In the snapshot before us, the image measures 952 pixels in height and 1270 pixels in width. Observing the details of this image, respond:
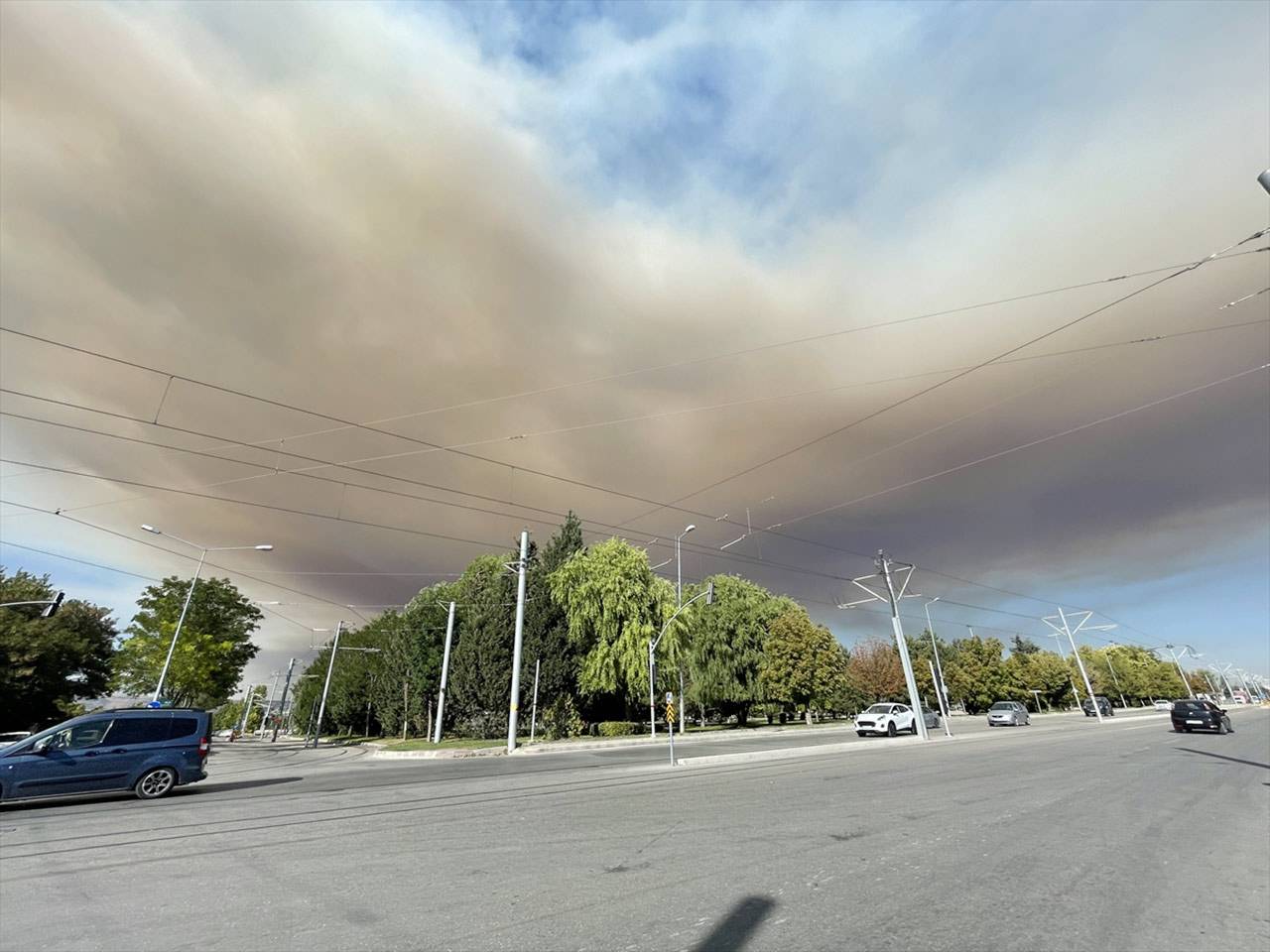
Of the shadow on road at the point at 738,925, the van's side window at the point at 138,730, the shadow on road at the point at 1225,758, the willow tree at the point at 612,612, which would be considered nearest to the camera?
the shadow on road at the point at 738,925

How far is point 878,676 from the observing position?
7275 cm

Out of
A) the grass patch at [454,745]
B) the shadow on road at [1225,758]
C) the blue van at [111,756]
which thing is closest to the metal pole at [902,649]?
the shadow on road at [1225,758]

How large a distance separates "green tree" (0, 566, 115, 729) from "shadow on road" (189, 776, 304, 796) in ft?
108

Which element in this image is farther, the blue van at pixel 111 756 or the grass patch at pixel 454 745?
the grass patch at pixel 454 745

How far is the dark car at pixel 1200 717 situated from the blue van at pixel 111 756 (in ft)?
143

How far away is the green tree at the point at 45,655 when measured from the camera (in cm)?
3444

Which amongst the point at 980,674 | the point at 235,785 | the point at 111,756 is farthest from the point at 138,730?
the point at 980,674

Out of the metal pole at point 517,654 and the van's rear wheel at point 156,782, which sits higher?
the metal pole at point 517,654

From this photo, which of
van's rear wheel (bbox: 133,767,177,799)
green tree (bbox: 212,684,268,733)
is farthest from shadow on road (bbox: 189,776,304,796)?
green tree (bbox: 212,684,268,733)

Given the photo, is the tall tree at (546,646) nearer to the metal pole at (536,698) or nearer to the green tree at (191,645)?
the metal pole at (536,698)

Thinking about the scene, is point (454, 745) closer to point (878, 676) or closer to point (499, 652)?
point (499, 652)

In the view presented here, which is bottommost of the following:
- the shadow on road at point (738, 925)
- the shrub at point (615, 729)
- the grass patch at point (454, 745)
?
the shadow on road at point (738, 925)

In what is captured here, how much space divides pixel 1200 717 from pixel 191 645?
65607 millimetres

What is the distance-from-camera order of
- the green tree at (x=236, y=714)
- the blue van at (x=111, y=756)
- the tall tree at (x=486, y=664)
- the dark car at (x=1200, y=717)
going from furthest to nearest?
the green tree at (x=236, y=714) → the tall tree at (x=486, y=664) → the dark car at (x=1200, y=717) → the blue van at (x=111, y=756)
